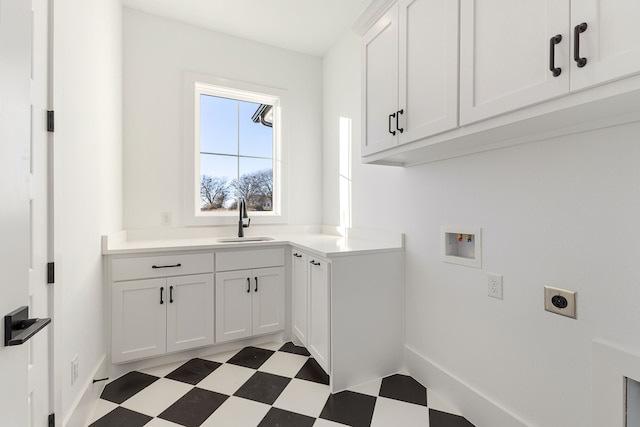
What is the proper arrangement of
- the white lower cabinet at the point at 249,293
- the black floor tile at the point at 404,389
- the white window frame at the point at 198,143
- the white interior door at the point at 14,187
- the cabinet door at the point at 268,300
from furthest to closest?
the white window frame at the point at 198,143, the cabinet door at the point at 268,300, the white lower cabinet at the point at 249,293, the black floor tile at the point at 404,389, the white interior door at the point at 14,187

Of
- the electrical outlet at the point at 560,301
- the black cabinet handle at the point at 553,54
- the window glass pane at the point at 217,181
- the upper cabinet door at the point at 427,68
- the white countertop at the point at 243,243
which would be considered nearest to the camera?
the black cabinet handle at the point at 553,54

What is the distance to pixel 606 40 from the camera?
2.60 ft

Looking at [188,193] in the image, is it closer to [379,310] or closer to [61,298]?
[61,298]

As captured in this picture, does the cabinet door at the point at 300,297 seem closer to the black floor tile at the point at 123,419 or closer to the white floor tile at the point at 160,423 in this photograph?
the white floor tile at the point at 160,423

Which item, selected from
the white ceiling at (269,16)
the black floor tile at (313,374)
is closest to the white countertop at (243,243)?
the black floor tile at (313,374)

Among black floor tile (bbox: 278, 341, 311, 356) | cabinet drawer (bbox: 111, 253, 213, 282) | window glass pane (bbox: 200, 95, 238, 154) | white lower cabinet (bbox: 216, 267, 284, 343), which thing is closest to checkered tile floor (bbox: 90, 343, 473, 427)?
black floor tile (bbox: 278, 341, 311, 356)

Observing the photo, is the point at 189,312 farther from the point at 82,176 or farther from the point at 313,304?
the point at 82,176

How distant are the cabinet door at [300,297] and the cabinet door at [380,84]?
990 millimetres

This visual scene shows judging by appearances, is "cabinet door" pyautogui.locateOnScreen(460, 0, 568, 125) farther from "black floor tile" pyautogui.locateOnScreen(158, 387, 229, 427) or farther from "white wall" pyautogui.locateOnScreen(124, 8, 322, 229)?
"white wall" pyautogui.locateOnScreen(124, 8, 322, 229)

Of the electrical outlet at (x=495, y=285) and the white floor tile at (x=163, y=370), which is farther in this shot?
the white floor tile at (x=163, y=370)

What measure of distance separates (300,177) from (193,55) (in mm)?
1522

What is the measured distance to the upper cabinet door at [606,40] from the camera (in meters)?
0.75

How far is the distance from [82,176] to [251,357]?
1678 mm

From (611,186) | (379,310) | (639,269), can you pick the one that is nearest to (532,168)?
(611,186)
